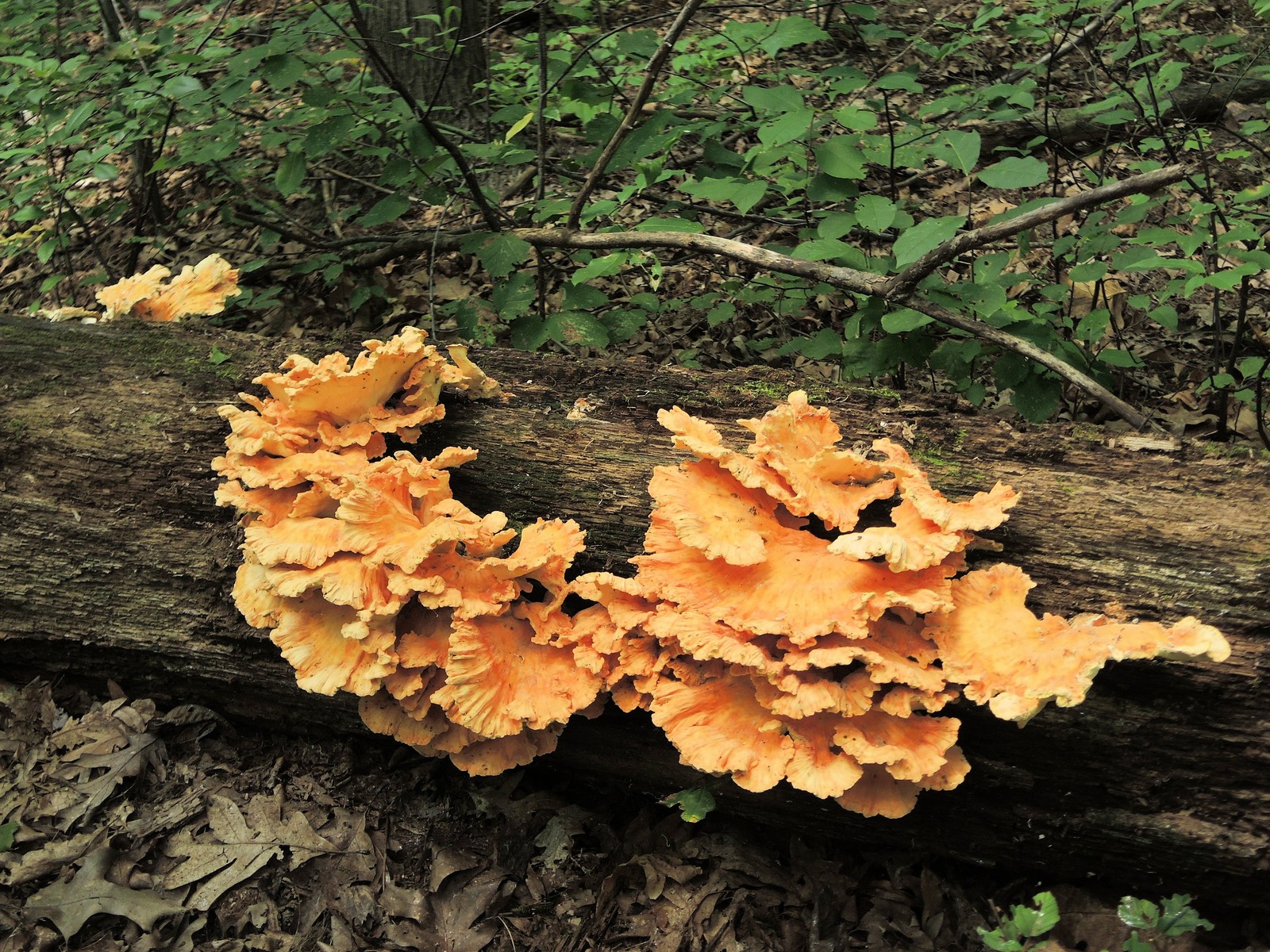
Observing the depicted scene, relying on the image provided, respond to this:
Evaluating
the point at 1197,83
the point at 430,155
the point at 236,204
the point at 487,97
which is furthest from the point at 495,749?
the point at 1197,83

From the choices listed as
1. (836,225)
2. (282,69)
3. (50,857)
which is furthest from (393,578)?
(282,69)

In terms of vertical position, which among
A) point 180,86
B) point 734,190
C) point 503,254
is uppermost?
point 180,86

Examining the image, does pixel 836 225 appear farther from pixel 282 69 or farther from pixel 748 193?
pixel 282 69

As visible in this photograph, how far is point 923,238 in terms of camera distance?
3.33 metres

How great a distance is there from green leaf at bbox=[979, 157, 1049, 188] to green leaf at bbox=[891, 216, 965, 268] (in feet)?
0.92

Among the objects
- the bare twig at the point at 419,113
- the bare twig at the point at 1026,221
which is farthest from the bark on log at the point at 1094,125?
the bare twig at the point at 419,113

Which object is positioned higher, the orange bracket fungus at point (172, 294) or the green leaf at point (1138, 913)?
the orange bracket fungus at point (172, 294)

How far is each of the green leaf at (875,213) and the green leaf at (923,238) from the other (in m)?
0.22

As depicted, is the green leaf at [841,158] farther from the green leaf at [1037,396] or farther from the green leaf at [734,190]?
the green leaf at [1037,396]

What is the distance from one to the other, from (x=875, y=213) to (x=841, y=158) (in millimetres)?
426

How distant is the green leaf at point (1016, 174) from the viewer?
3430 millimetres

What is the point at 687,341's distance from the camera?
6.24 m

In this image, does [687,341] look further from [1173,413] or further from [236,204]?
[236,204]

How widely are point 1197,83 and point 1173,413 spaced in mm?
4308
